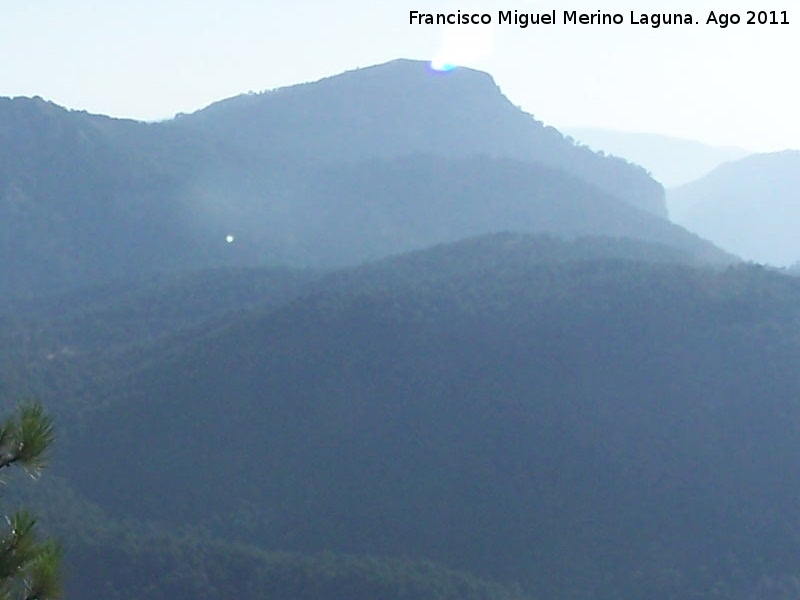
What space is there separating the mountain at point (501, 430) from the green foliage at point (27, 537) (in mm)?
26653

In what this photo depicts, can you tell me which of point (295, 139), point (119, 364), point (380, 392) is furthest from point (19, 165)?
point (380, 392)

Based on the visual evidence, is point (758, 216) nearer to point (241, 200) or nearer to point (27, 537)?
point (241, 200)

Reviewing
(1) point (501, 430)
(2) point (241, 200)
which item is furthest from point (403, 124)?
(1) point (501, 430)

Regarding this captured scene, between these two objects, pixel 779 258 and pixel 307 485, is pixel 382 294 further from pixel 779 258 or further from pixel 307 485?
pixel 779 258

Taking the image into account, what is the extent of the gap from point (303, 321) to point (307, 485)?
12.2 metres

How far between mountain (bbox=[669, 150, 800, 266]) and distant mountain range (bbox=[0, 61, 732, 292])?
151 ft

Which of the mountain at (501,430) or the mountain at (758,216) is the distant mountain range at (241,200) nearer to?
the mountain at (501,430)

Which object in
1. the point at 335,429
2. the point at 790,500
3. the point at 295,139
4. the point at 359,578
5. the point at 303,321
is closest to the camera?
the point at 359,578

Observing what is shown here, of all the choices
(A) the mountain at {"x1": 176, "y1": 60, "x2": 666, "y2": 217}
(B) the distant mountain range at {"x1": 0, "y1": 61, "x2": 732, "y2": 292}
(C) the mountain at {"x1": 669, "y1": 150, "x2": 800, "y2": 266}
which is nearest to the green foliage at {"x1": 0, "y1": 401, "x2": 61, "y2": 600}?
(B) the distant mountain range at {"x1": 0, "y1": 61, "x2": 732, "y2": 292}

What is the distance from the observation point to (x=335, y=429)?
42.7 meters

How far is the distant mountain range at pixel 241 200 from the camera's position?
96.1 m

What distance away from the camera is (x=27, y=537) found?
339 inches

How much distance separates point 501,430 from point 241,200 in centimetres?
7527

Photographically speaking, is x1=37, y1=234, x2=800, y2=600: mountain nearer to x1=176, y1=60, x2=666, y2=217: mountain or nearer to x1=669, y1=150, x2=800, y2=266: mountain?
x1=176, y1=60, x2=666, y2=217: mountain
